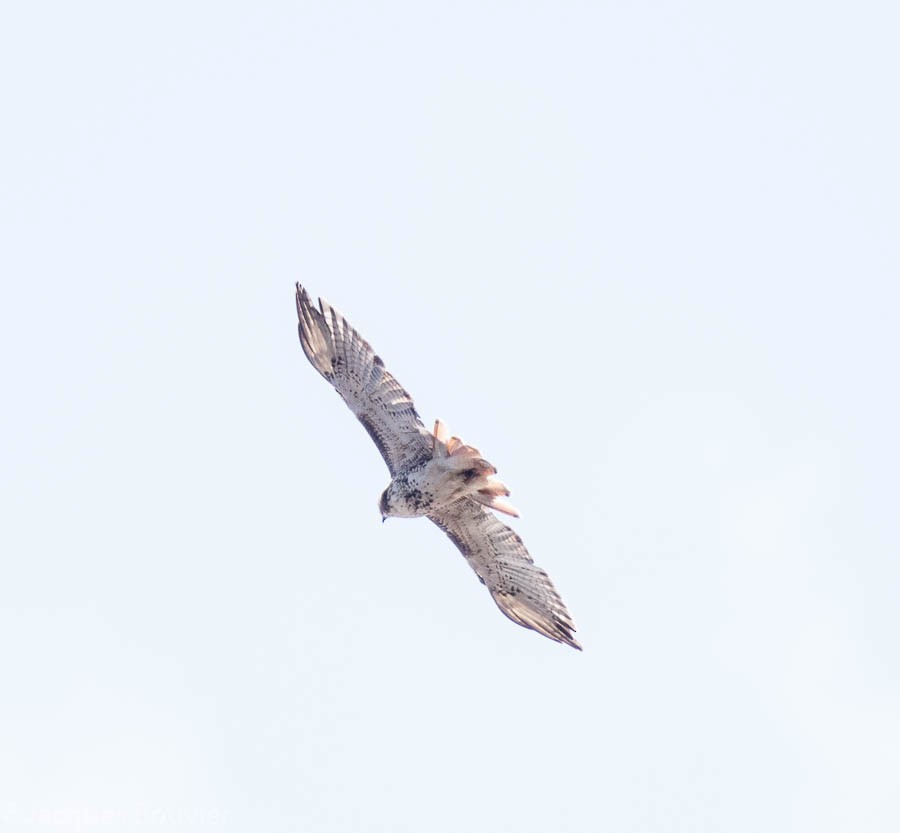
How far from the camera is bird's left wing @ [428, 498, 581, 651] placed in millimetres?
18766

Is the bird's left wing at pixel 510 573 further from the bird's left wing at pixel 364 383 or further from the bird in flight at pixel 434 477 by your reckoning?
the bird's left wing at pixel 364 383

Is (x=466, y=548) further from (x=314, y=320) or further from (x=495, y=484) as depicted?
(x=314, y=320)

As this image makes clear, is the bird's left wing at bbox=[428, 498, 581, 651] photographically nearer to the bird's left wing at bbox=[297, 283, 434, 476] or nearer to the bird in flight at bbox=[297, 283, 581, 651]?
the bird in flight at bbox=[297, 283, 581, 651]

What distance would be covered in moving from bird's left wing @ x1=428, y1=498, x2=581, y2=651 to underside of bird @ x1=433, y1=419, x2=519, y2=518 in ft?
3.08

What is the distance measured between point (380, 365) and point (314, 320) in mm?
978

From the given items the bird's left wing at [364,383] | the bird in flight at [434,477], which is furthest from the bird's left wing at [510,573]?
the bird's left wing at [364,383]

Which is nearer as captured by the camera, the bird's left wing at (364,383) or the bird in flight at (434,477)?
the bird in flight at (434,477)

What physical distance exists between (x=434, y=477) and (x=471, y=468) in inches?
19.2

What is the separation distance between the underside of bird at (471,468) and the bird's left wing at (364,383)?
1.53ft

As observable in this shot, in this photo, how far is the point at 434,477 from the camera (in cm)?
1778

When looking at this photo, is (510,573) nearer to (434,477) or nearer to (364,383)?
(434,477)

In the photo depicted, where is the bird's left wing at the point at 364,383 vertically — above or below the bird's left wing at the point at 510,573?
above

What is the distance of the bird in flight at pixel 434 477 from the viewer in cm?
1767

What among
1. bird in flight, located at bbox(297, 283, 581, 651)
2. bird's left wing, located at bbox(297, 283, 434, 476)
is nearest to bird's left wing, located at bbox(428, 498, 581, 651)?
bird in flight, located at bbox(297, 283, 581, 651)
